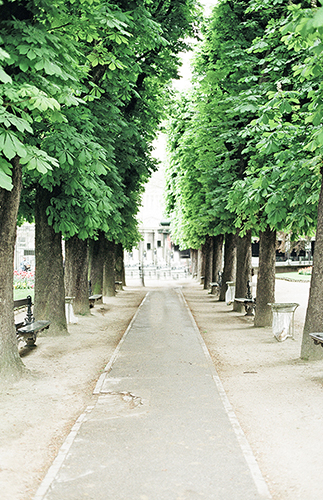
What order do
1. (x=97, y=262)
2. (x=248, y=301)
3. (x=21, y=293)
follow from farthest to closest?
(x=97, y=262), (x=21, y=293), (x=248, y=301)

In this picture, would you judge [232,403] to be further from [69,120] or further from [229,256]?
[229,256]

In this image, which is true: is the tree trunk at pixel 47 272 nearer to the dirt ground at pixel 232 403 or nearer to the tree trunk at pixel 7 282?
the dirt ground at pixel 232 403

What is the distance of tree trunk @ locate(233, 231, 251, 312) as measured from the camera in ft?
63.2

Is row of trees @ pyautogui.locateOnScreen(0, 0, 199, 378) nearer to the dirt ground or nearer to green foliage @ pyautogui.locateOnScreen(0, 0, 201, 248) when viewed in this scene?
green foliage @ pyautogui.locateOnScreen(0, 0, 201, 248)

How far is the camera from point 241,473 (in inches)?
198

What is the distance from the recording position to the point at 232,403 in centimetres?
786

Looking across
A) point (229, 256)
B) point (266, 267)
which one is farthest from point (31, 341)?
point (229, 256)

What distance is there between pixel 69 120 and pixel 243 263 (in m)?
10.4

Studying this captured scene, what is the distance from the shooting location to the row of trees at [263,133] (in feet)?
33.3

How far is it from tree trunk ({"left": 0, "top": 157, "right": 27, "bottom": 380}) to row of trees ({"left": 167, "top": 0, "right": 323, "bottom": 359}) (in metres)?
4.95

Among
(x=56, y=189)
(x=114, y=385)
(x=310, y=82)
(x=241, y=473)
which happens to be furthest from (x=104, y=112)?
(x=241, y=473)

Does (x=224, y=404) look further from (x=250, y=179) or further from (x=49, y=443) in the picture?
(x=250, y=179)

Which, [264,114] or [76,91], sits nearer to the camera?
[76,91]

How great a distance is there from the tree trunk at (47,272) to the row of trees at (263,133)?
4989 millimetres
